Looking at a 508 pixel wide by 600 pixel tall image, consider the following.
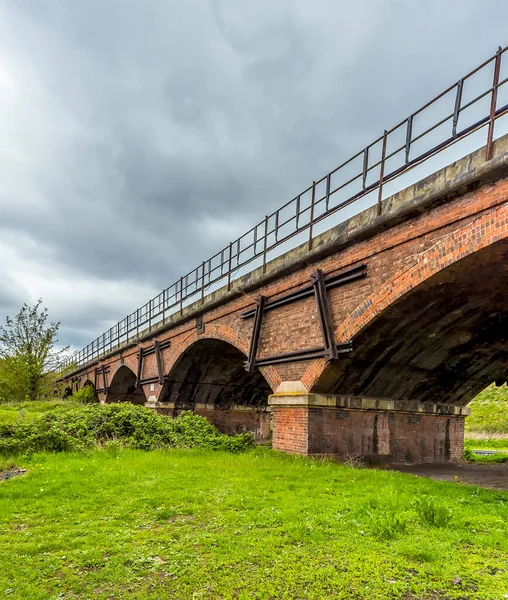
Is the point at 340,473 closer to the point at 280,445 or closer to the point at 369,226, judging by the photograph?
the point at 280,445

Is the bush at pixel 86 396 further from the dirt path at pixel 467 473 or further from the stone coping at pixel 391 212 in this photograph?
the dirt path at pixel 467 473

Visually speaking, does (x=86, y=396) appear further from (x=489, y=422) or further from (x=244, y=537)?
(x=244, y=537)

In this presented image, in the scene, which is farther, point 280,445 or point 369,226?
point 280,445

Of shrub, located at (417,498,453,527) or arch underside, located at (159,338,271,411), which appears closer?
shrub, located at (417,498,453,527)

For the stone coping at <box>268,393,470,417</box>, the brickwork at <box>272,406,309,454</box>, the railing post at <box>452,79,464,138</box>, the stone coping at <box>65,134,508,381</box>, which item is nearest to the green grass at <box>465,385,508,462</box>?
the stone coping at <box>268,393,470,417</box>

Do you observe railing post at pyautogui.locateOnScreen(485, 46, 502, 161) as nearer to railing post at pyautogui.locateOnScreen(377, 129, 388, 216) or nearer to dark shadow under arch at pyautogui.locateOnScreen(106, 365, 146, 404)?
railing post at pyautogui.locateOnScreen(377, 129, 388, 216)

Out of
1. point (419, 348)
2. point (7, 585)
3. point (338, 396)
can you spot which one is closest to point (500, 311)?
point (419, 348)

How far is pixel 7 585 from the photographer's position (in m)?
3.56

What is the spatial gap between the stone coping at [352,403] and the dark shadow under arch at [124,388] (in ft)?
62.4

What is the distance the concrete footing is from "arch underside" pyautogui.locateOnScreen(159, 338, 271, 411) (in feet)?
24.9

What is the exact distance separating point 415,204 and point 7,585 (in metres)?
7.77

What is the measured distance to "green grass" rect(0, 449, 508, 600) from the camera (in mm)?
3615

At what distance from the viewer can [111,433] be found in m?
11.9

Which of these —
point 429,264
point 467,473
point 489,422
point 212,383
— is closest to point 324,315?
point 429,264
